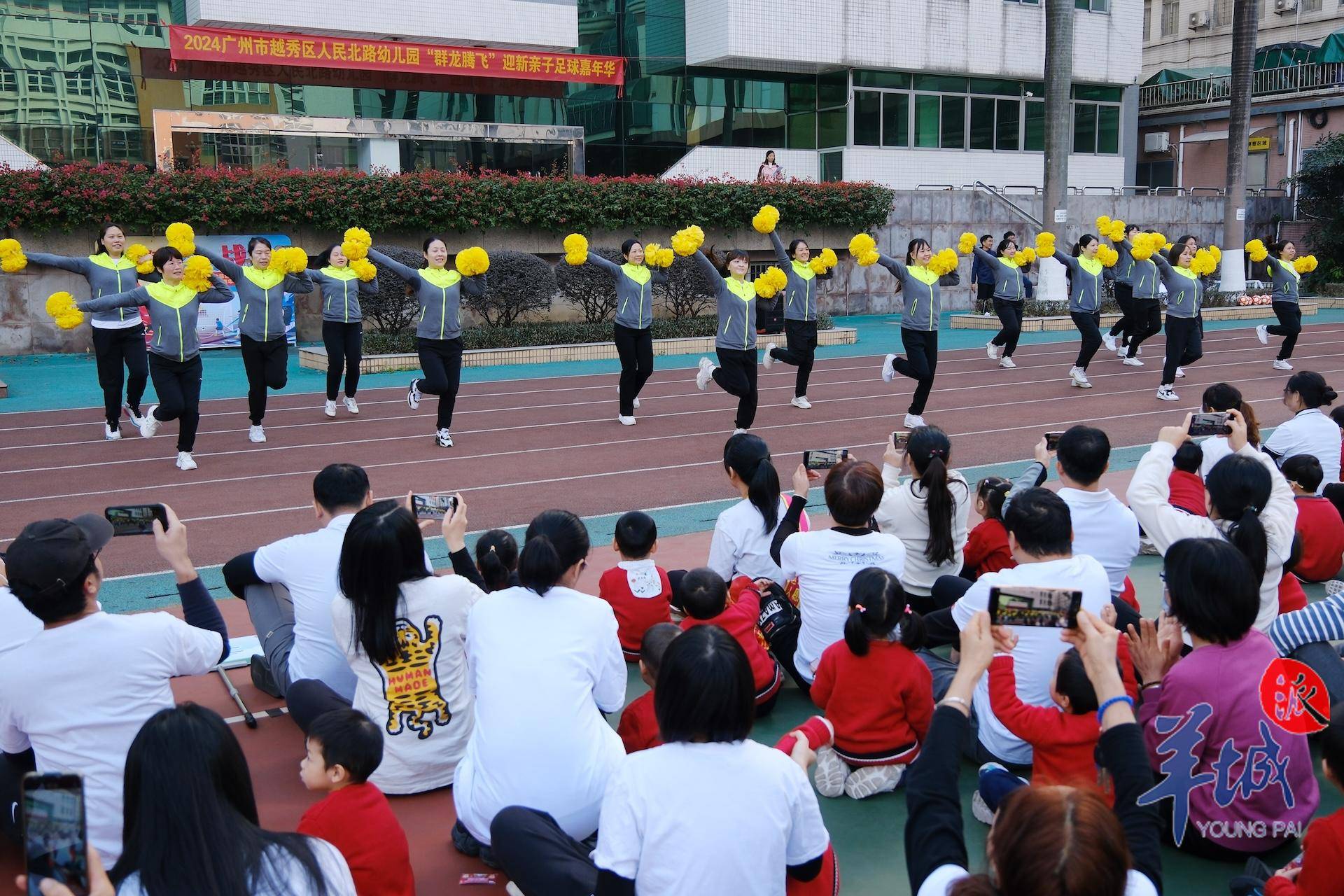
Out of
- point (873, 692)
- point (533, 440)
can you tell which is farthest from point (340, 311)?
point (873, 692)

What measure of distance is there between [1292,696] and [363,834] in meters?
2.69

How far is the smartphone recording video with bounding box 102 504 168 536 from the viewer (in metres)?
3.72

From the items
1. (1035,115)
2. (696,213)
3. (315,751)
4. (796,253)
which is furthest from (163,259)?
(1035,115)

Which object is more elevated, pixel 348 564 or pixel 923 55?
pixel 923 55

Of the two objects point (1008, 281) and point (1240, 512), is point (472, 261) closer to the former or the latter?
point (1240, 512)

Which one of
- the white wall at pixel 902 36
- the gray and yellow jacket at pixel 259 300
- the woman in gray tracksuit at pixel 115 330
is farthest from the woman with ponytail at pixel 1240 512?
the white wall at pixel 902 36

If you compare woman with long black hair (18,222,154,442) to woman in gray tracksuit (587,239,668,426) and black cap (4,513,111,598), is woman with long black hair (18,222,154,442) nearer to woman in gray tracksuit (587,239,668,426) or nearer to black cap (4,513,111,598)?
woman in gray tracksuit (587,239,668,426)

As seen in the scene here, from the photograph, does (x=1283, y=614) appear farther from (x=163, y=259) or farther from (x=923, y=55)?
(x=923, y=55)

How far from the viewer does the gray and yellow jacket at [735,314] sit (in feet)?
35.4

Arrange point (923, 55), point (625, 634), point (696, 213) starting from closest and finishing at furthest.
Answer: point (625, 634)
point (696, 213)
point (923, 55)

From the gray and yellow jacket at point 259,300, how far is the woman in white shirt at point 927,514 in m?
7.32

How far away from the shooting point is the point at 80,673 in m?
3.12

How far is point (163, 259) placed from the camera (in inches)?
398

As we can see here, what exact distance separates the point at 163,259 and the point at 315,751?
27.3 feet
